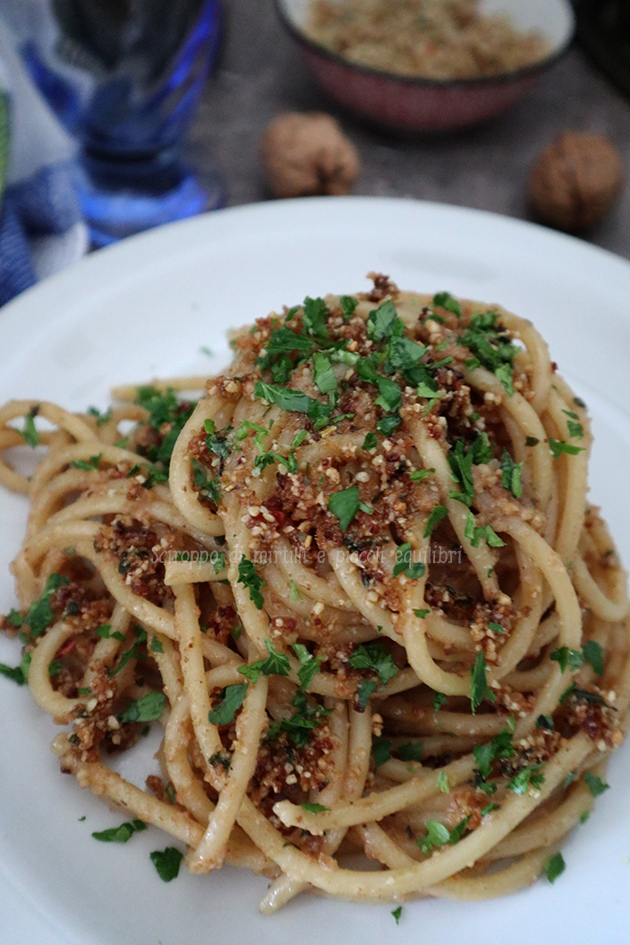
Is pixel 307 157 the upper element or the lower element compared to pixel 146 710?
upper

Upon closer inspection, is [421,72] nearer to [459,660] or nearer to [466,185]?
[466,185]

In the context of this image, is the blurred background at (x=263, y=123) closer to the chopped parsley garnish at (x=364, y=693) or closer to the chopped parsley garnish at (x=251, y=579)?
the chopped parsley garnish at (x=251, y=579)

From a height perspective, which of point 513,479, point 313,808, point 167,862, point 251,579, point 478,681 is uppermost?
point 513,479

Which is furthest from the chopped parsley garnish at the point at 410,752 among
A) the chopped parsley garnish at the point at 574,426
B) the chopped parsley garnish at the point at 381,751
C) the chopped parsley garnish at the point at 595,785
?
the chopped parsley garnish at the point at 574,426

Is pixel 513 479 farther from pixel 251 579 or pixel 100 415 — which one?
pixel 100 415

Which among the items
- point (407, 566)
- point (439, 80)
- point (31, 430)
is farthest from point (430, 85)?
point (407, 566)

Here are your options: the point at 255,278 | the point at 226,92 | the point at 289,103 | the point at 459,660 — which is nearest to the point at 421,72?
the point at 289,103

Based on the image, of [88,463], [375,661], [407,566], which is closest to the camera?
[407,566]
